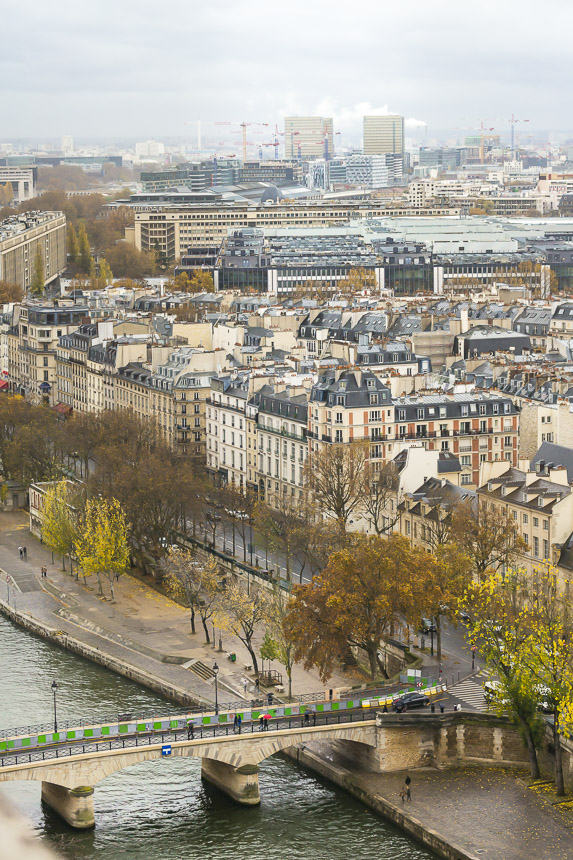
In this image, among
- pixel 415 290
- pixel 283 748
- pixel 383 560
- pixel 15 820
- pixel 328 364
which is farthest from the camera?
pixel 415 290

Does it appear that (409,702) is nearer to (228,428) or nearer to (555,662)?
(555,662)

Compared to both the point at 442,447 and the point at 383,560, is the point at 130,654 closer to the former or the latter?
the point at 383,560

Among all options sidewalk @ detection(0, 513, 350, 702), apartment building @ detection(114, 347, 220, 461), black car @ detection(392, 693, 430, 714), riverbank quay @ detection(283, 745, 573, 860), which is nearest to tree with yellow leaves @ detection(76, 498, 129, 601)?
sidewalk @ detection(0, 513, 350, 702)

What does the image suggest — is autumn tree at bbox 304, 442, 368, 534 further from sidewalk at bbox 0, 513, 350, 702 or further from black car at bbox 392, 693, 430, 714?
black car at bbox 392, 693, 430, 714

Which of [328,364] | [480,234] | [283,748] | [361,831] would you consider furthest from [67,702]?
[480,234]

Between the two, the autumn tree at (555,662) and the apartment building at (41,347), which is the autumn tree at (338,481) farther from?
the apartment building at (41,347)

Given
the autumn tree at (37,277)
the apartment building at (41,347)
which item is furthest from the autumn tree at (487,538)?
the autumn tree at (37,277)

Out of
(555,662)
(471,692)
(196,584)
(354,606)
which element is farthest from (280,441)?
(555,662)

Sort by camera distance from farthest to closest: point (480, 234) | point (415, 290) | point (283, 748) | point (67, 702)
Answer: point (480, 234), point (415, 290), point (67, 702), point (283, 748)
